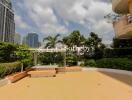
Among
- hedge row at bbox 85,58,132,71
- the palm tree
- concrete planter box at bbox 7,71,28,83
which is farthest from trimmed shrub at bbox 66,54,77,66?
concrete planter box at bbox 7,71,28,83

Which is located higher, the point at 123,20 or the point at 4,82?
the point at 123,20

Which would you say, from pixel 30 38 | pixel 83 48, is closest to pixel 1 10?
pixel 30 38

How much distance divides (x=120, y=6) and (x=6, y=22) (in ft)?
363

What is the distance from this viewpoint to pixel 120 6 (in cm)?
2358

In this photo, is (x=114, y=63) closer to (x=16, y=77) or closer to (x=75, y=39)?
(x=16, y=77)

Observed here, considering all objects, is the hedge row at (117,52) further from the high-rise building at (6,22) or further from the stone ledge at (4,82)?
the high-rise building at (6,22)

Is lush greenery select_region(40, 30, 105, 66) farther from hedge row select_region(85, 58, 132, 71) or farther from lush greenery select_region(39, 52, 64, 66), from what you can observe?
hedge row select_region(85, 58, 132, 71)

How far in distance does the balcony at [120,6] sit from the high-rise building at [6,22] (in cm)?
9544

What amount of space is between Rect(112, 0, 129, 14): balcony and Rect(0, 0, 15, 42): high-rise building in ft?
313

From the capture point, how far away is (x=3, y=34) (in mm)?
117312

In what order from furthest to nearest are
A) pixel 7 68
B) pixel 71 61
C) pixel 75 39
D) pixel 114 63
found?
pixel 75 39, pixel 71 61, pixel 114 63, pixel 7 68

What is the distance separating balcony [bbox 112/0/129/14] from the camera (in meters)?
22.1

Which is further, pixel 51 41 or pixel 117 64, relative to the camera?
pixel 51 41

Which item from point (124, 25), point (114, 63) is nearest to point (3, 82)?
point (124, 25)
